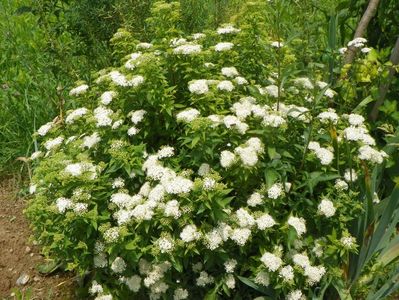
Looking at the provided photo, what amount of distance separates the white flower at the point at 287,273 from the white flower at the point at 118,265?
683 mm

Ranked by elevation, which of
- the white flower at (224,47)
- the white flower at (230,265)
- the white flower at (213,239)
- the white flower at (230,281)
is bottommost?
the white flower at (230,281)

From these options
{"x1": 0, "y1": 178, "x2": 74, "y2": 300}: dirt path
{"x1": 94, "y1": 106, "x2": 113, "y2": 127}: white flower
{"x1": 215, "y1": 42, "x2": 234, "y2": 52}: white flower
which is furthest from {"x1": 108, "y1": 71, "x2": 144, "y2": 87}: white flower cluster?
{"x1": 0, "y1": 178, "x2": 74, "y2": 300}: dirt path

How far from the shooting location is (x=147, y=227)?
212 centimetres

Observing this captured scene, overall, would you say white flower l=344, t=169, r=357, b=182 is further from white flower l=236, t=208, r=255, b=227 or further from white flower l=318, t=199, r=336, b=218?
white flower l=236, t=208, r=255, b=227

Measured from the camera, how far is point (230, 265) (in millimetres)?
2246

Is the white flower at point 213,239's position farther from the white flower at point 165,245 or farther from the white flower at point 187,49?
the white flower at point 187,49

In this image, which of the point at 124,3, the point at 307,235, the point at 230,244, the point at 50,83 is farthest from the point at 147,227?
the point at 50,83

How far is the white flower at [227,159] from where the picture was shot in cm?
215

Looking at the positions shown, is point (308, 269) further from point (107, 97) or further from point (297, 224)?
point (107, 97)

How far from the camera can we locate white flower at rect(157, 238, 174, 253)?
2041 millimetres

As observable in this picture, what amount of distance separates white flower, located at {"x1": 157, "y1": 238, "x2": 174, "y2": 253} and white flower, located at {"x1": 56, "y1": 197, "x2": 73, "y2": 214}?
0.43 meters

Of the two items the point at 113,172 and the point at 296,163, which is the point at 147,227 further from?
the point at 296,163

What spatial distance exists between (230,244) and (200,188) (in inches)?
14.0

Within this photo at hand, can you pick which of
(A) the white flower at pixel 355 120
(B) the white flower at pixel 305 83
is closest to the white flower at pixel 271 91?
(B) the white flower at pixel 305 83
